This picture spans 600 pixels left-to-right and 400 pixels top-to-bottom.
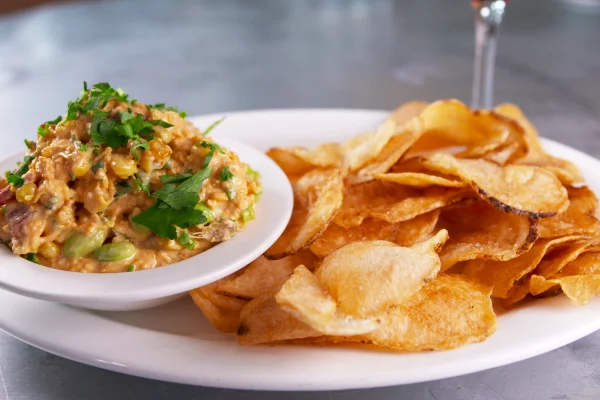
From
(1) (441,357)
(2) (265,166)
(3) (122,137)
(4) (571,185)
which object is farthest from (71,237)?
(4) (571,185)

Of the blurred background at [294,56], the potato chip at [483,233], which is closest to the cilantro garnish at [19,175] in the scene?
the potato chip at [483,233]

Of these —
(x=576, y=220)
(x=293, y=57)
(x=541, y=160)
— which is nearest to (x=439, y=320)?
(x=576, y=220)

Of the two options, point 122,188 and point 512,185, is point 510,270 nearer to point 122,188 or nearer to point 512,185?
point 512,185

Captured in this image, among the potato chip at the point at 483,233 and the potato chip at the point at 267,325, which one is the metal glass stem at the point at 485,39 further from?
the potato chip at the point at 267,325

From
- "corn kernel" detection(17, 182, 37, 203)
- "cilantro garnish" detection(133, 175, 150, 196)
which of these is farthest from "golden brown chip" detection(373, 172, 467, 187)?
"corn kernel" detection(17, 182, 37, 203)

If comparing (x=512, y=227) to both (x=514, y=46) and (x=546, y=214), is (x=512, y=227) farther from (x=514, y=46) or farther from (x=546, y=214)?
(x=514, y=46)

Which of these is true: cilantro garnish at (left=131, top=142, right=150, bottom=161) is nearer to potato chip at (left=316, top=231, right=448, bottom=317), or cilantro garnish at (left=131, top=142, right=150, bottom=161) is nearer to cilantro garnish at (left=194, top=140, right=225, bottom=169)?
cilantro garnish at (left=194, top=140, right=225, bottom=169)
